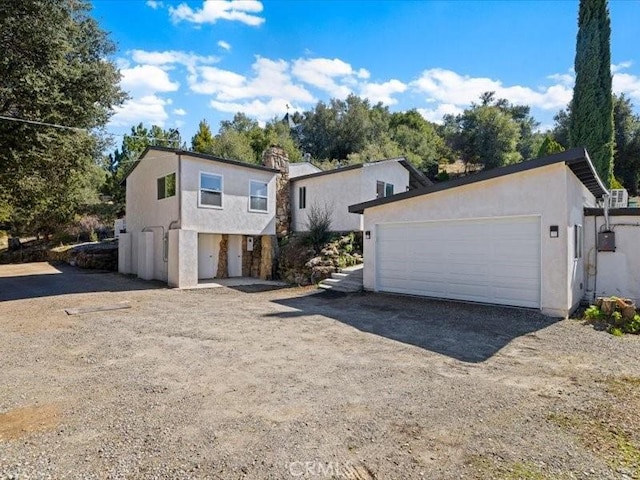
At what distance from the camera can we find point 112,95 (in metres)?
12.7

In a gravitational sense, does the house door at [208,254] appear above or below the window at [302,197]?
below

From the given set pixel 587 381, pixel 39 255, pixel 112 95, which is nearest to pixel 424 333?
pixel 587 381

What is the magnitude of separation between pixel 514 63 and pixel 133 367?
56.9 feet

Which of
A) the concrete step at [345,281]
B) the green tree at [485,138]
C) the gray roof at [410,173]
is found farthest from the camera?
the green tree at [485,138]

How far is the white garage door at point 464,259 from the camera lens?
8.49 meters

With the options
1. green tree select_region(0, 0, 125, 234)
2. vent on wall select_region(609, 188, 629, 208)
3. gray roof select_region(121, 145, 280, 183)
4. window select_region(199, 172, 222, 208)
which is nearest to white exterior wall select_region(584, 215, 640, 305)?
vent on wall select_region(609, 188, 629, 208)

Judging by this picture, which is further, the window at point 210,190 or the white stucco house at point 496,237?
the window at point 210,190

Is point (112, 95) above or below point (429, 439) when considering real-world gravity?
above

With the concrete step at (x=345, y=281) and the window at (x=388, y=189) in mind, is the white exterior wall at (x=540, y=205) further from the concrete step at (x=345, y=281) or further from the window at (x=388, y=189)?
the window at (x=388, y=189)

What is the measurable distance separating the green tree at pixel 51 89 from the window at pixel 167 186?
2580mm

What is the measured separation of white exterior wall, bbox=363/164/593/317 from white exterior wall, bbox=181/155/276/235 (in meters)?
8.32

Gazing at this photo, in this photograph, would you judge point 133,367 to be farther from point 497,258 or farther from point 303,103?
point 303,103

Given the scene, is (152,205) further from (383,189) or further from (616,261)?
(616,261)

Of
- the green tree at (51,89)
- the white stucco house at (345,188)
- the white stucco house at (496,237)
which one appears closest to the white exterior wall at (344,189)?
the white stucco house at (345,188)
